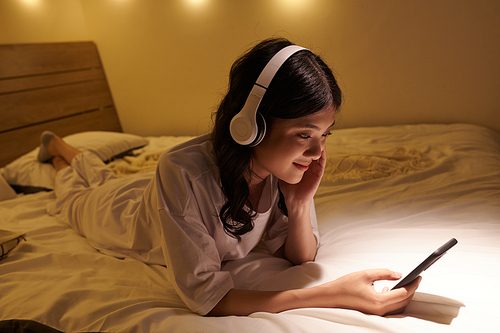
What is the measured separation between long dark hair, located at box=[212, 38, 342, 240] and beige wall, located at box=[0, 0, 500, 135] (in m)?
1.79

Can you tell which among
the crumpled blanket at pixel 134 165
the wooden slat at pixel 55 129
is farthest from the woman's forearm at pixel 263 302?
the wooden slat at pixel 55 129

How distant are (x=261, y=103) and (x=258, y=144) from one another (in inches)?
4.4

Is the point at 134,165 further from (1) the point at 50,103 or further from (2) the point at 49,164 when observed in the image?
(1) the point at 50,103

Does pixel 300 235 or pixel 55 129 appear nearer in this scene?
pixel 300 235

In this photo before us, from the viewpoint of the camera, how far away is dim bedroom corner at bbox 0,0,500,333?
33.5 inches

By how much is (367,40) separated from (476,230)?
5.98 feet

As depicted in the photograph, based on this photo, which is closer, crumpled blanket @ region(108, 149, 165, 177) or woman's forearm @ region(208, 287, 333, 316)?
woman's forearm @ region(208, 287, 333, 316)

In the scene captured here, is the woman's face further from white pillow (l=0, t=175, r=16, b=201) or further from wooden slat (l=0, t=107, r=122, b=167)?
wooden slat (l=0, t=107, r=122, b=167)

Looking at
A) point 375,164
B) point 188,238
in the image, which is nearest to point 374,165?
point 375,164

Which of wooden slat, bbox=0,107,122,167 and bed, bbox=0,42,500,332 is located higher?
wooden slat, bbox=0,107,122,167

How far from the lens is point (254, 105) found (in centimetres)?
79

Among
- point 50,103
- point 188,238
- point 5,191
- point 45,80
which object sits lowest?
point 188,238

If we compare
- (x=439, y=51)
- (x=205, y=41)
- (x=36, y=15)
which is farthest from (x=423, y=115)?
(x=36, y=15)

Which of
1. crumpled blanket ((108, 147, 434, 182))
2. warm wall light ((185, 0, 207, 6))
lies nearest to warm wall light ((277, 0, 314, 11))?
warm wall light ((185, 0, 207, 6))
